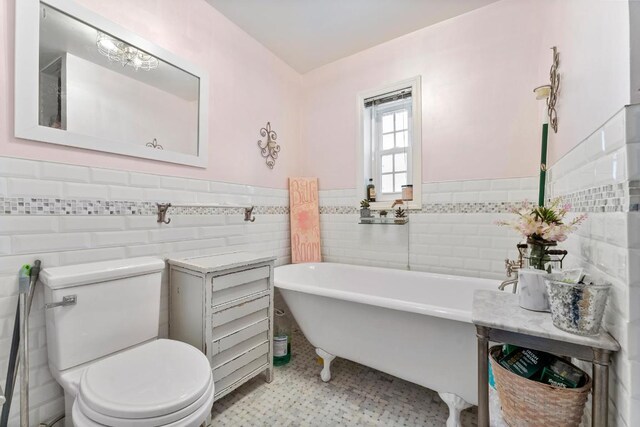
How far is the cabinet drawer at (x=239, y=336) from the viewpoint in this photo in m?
1.53

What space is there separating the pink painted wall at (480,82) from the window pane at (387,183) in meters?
0.33

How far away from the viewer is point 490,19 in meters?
2.09

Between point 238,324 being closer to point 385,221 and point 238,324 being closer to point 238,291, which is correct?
point 238,291

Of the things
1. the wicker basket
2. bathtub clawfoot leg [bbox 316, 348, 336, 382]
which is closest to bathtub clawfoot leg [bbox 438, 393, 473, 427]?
the wicker basket

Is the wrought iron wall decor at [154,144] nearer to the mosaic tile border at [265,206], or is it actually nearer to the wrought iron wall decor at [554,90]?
the mosaic tile border at [265,206]

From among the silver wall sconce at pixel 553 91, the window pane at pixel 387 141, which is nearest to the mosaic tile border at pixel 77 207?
the window pane at pixel 387 141

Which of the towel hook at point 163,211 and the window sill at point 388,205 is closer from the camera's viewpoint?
the towel hook at point 163,211

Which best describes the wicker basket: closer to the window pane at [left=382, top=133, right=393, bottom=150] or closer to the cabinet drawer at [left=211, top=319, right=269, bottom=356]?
the cabinet drawer at [left=211, top=319, right=269, bottom=356]

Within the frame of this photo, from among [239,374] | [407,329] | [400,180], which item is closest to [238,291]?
[239,374]

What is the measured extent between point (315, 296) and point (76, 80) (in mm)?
1799

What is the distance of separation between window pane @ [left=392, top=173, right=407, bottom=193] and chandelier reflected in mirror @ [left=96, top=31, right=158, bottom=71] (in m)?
2.16

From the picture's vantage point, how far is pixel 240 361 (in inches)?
65.3

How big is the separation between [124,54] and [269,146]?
124 cm

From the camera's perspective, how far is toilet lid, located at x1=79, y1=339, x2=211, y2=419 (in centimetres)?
91
